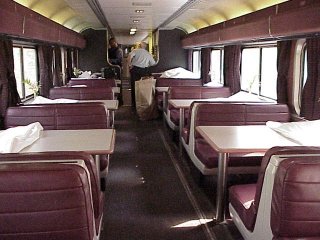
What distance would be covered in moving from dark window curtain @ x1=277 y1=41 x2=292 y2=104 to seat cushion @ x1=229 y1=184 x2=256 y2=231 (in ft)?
6.85

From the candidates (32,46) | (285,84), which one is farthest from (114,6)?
(285,84)

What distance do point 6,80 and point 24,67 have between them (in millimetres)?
1856

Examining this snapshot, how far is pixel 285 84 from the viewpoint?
4754mm

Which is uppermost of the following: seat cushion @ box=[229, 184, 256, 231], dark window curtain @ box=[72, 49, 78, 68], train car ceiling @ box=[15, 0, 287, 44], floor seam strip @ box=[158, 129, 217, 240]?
train car ceiling @ box=[15, 0, 287, 44]

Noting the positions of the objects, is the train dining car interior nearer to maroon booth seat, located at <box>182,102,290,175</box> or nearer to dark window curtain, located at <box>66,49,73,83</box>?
maroon booth seat, located at <box>182,102,290,175</box>

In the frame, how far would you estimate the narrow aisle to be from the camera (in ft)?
10.9

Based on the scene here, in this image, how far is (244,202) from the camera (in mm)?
2717

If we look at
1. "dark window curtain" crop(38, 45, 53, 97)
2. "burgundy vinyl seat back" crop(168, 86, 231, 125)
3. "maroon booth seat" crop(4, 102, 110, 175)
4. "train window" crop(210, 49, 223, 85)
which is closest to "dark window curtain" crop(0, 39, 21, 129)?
"maroon booth seat" crop(4, 102, 110, 175)

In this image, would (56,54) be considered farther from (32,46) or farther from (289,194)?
(289,194)

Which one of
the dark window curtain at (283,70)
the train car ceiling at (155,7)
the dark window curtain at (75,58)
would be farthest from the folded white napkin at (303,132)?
the dark window curtain at (75,58)

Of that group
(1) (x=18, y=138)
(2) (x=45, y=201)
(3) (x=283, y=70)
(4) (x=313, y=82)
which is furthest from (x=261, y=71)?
(2) (x=45, y=201)

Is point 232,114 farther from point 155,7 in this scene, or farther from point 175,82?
point 175,82

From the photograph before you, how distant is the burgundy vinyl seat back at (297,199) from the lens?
1975 millimetres

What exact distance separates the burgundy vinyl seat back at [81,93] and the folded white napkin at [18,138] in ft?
10.2
